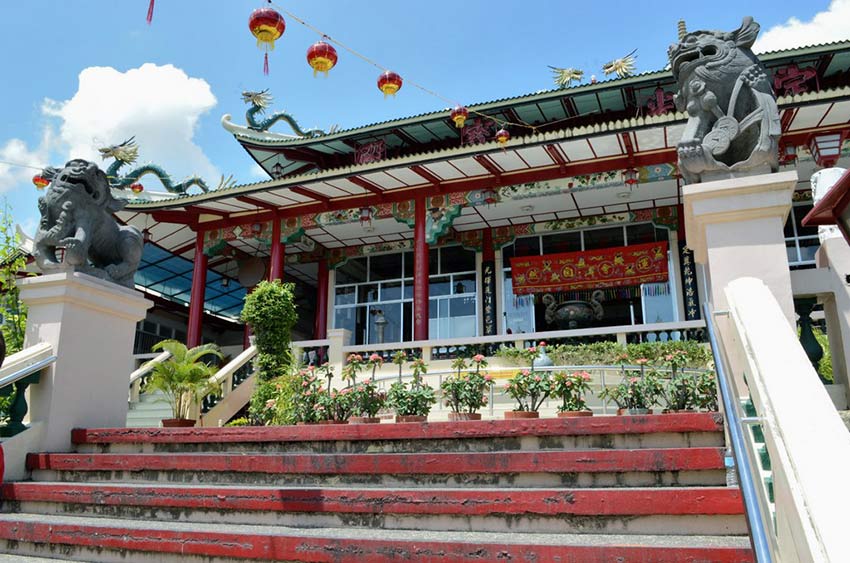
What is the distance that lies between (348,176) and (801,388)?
11649 millimetres

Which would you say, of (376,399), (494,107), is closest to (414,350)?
(376,399)

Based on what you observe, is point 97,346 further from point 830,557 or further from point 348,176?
point 348,176

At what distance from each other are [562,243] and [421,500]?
1279 centimetres

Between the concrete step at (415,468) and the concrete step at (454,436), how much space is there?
0.20 m

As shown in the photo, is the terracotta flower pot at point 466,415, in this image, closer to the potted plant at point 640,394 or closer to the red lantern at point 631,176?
the potted plant at point 640,394

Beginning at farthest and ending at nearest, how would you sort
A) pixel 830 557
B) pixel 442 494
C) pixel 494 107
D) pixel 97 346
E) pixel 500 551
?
1. pixel 494 107
2. pixel 97 346
3. pixel 442 494
4. pixel 500 551
5. pixel 830 557

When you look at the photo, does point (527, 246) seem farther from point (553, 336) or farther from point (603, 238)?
point (553, 336)

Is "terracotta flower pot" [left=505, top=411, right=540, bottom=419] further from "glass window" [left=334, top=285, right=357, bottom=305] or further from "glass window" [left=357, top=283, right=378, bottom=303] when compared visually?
"glass window" [left=334, top=285, right=357, bottom=305]

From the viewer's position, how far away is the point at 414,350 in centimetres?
1182

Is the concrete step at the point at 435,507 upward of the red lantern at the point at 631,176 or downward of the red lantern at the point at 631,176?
downward

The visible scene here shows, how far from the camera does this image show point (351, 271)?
1803cm

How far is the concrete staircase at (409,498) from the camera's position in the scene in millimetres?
3146

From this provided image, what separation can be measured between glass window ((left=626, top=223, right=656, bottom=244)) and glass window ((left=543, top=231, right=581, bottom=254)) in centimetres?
111

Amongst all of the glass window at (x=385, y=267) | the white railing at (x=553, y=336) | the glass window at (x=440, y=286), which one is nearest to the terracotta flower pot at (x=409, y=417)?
the white railing at (x=553, y=336)
